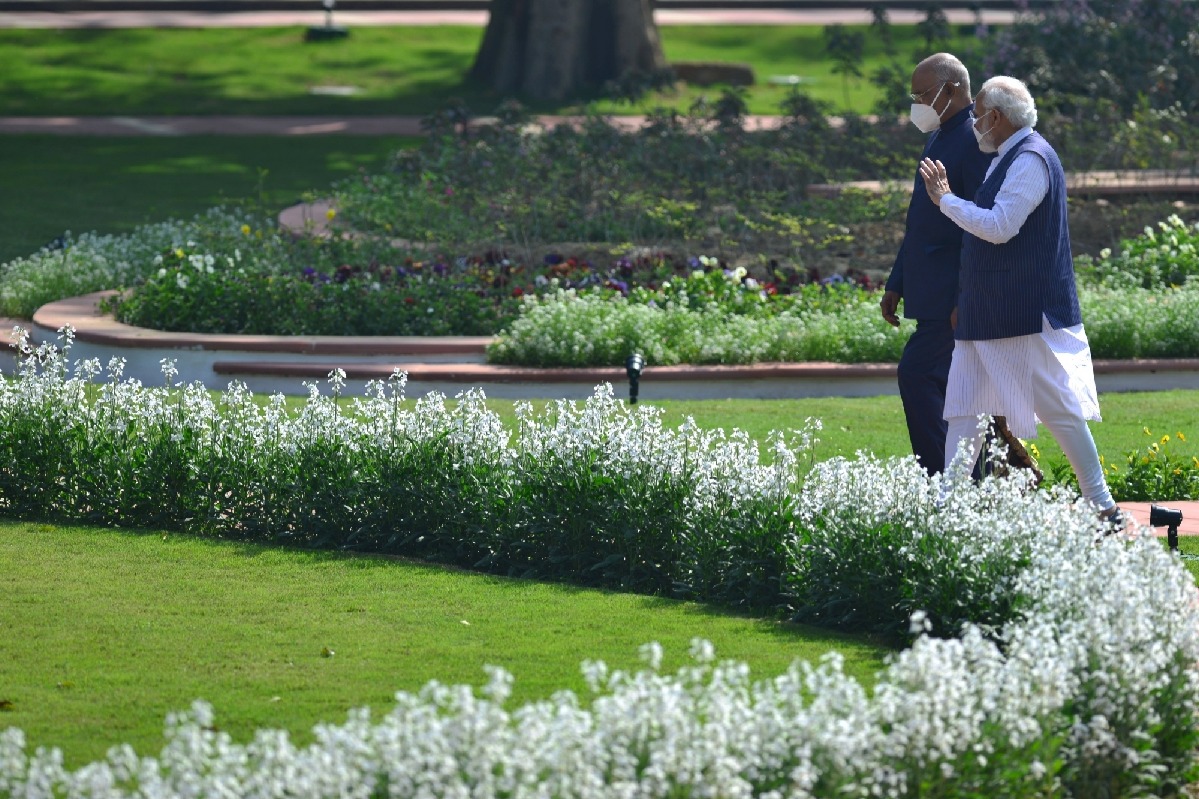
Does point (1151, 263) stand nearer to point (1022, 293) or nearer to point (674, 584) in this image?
point (1022, 293)

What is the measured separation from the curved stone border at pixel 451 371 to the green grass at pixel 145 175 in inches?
214

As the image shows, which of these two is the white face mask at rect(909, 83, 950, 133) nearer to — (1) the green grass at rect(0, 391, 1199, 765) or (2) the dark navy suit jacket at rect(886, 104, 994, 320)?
(2) the dark navy suit jacket at rect(886, 104, 994, 320)

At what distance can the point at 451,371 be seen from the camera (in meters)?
10.8

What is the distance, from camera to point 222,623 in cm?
622

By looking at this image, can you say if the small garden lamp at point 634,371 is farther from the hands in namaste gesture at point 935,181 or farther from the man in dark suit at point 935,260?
the hands in namaste gesture at point 935,181

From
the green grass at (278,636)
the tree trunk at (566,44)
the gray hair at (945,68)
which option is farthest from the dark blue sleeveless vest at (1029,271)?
the tree trunk at (566,44)

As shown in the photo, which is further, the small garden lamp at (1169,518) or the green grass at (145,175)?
the green grass at (145,175)

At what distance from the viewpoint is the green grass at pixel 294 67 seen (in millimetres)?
26641

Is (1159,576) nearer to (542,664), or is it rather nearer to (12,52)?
(542,664)

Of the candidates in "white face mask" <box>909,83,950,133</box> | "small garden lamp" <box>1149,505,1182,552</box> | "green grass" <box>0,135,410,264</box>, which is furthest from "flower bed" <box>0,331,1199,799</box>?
"green grass" <box>0,135,410,264</box>

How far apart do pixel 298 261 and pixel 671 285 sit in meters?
2.79

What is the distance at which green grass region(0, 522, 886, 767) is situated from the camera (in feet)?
17.6

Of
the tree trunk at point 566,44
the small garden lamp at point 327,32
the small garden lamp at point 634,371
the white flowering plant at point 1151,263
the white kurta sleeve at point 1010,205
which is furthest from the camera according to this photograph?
the small garden lamp at point 327,32

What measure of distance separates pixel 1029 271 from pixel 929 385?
797 millimetres
